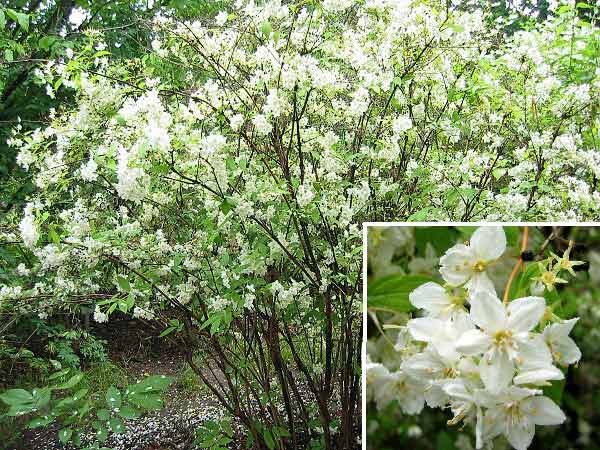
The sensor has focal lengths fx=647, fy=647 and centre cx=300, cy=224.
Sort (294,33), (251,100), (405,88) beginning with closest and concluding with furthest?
(251,100) < (294,33) < (405,88)

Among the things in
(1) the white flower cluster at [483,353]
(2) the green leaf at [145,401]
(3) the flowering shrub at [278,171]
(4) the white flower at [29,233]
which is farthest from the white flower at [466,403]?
(4) the white flower at [29,233]

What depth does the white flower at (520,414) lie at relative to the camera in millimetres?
961

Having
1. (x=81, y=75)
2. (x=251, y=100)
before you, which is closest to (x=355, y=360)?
(x=251, y=100)

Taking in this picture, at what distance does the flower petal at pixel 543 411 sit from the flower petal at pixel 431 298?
0.21m

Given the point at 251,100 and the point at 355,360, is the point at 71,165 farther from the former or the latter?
the point at 355,360

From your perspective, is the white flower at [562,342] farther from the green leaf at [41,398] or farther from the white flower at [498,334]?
the green leaf at [41,398]

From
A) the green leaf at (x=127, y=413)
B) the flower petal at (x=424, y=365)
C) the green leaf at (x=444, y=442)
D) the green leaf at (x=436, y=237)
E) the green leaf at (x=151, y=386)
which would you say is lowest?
the green leaf at (x=127, y=413)

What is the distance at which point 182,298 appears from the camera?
269 cm

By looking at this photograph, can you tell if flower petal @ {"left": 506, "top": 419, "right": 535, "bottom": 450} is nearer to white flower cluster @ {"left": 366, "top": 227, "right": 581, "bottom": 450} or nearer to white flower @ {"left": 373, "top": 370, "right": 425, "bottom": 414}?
white flower cluster @ {"left": 366, "top": 227, "right": 581, "bottom": 450}

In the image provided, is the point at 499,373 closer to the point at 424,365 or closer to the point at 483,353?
the point at 483,353

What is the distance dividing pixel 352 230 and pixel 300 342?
1272 millimetres

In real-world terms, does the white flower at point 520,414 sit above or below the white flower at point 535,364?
below

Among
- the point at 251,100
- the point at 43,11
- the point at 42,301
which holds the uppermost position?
the point at 43,11

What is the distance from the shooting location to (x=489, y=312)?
992mm
